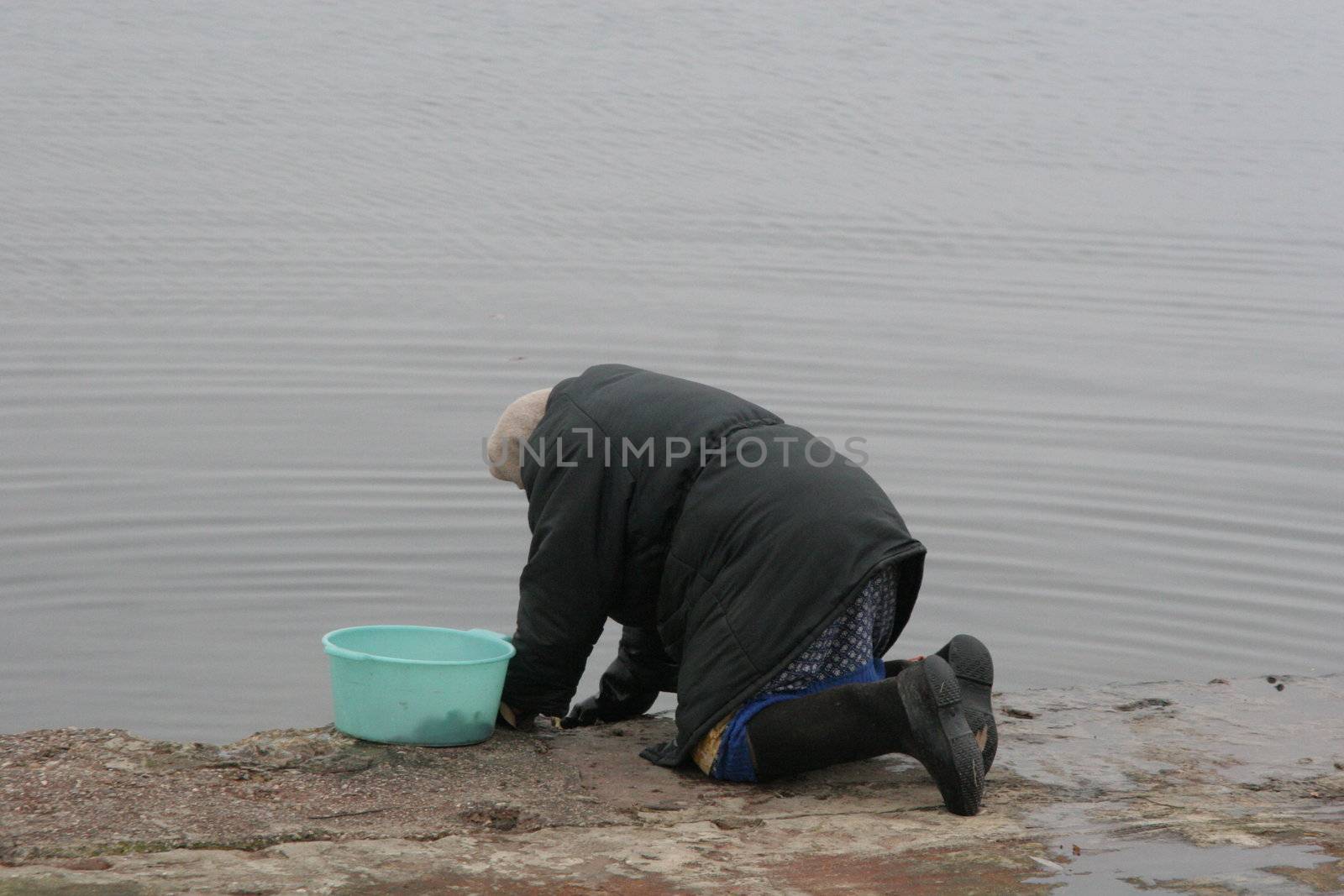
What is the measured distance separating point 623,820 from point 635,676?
89 centimetres

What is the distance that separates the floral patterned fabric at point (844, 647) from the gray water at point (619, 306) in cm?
177

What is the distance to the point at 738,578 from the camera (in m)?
3.67

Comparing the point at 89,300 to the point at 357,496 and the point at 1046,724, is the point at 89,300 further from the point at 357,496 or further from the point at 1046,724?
the point at 1046,724

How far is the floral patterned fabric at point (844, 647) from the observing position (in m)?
3.70

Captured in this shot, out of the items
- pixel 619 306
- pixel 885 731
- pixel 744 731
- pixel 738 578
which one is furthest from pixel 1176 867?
pixel 619 306

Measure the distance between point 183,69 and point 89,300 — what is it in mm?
6780

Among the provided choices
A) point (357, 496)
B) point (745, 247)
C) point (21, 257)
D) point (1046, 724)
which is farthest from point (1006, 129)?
point (1046, 724)

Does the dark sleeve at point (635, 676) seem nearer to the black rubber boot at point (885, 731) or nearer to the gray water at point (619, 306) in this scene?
the black rubber boot at point (885, 731)

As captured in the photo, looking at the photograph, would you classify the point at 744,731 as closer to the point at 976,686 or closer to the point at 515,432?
the point at 976,686

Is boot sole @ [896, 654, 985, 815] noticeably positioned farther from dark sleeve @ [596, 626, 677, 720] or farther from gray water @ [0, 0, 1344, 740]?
gray water @ [0, 0, 1344, 740]

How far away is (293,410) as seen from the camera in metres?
8.09

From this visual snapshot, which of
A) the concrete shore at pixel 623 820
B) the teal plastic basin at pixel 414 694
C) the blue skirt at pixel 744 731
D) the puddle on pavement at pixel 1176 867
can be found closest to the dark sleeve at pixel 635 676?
the concrete shore at pixel 623 820

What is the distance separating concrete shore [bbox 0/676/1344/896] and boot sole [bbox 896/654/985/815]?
11 centimetres

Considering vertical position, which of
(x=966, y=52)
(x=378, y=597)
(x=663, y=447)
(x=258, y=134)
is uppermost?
(x=966, y=52)
